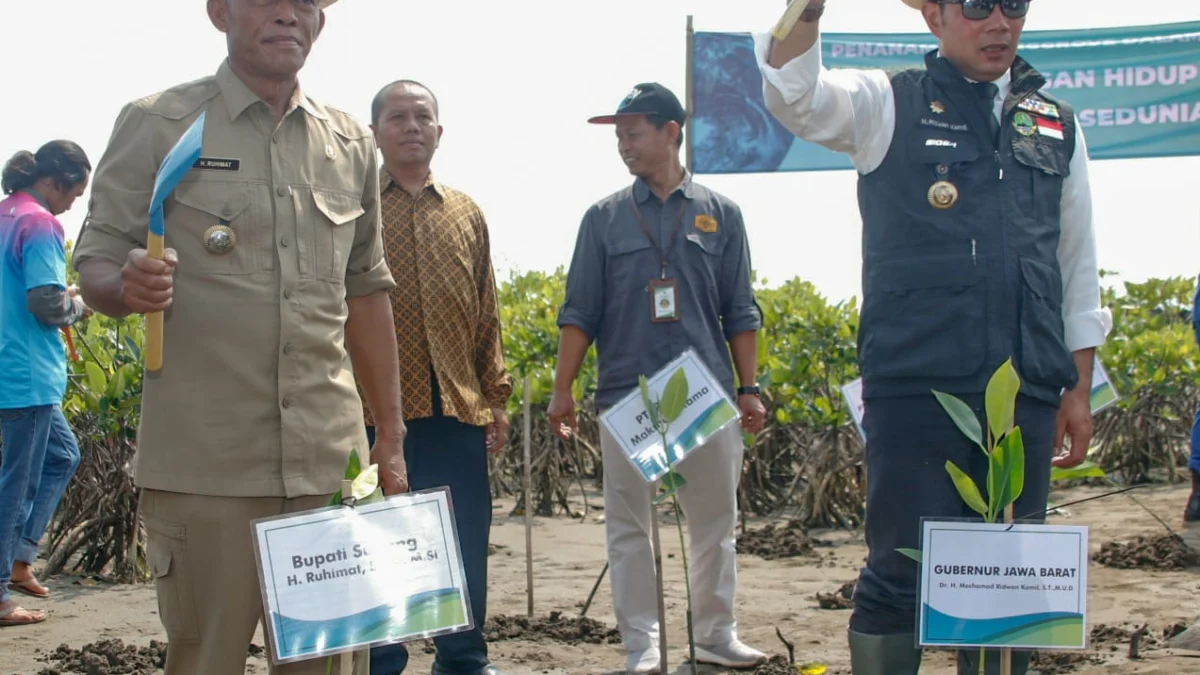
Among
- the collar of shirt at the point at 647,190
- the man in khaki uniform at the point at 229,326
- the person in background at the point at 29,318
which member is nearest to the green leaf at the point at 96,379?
the person in background at the point at 29,318

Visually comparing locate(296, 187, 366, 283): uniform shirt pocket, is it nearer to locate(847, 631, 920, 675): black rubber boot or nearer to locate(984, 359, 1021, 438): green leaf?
locate(984, 359, 1021, 438): green leaf

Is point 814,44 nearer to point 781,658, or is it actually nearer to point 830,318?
point 781,658

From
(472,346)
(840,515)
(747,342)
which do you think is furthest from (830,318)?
(472,346)

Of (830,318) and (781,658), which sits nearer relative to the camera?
(781,658)

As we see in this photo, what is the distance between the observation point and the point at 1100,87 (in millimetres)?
10898

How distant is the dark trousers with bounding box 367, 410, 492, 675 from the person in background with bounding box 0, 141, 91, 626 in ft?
6.27

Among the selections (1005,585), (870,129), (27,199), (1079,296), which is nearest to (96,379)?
(27,199)

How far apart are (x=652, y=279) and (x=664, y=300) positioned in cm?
9

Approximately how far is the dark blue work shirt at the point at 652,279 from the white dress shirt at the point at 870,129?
1.54 metres

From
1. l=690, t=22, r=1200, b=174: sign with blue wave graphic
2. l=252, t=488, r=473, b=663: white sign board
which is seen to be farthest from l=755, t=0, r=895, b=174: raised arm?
l=690, t=22, r=1200, b=174: sign with blue wave graphic

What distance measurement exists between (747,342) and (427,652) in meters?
1.67

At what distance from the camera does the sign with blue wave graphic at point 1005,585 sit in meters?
2.47

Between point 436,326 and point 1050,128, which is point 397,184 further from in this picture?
point 1050,128

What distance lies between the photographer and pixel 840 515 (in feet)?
26.8
